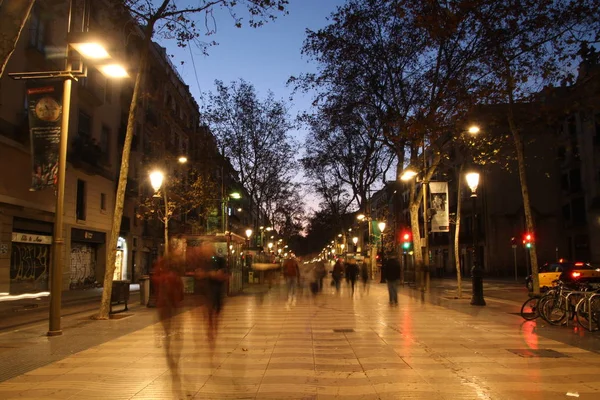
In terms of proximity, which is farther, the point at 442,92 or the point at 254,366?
the point at 442,92

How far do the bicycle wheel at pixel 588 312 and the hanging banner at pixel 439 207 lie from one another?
10.7 metres

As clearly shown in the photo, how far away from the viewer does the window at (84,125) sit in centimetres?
2761

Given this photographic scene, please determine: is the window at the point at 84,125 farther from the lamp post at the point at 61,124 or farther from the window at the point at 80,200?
the lamp post at the point at 61,124

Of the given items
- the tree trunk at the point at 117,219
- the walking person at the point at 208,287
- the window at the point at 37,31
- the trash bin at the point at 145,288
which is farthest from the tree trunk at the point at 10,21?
the window at the point at 37,31

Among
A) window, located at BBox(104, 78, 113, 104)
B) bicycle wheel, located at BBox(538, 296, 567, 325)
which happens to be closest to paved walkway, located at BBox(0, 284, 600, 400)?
bicycle wheel, located at BBox(538, 296, 567, 325)

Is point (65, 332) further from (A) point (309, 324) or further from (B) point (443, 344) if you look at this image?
(B) point (443, 344)

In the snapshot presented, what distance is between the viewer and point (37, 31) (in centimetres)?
2280

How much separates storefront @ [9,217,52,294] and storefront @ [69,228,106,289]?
2.41 meters

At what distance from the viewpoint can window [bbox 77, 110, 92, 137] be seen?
90.6ft

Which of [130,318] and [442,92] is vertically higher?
[442,92]

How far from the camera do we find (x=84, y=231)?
28125mm

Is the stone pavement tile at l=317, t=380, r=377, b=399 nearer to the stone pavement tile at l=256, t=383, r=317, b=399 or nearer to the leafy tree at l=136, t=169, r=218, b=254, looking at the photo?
the stone pavement tile at l=256, t=383, r=317, b=399

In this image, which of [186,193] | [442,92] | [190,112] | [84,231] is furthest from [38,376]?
[190,112]

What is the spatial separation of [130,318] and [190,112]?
1593 inches
